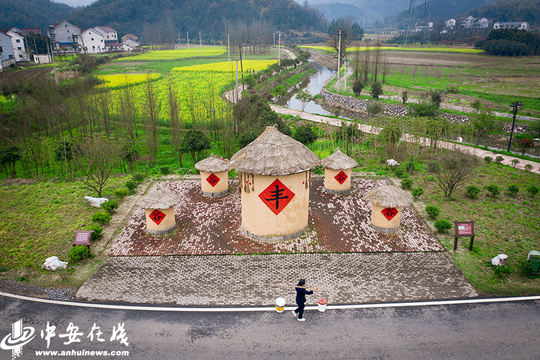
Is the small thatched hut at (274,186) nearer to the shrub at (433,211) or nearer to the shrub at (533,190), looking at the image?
the shrub at (433,211)

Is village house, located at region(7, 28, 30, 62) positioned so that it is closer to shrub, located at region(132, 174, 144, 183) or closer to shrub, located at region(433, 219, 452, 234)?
shrub, located at region(132, 174, 144, 183)

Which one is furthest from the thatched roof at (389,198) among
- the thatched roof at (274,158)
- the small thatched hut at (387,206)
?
the thatched roof at (274,158)

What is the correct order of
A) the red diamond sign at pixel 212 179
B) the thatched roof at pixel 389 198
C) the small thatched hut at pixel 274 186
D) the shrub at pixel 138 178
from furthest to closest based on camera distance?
the shrub at pixel 138 178 < the red diamond sign at pixel 212 179 < the thatched roof at pixel 389 198 < the small thatched hut at pixel 274 186

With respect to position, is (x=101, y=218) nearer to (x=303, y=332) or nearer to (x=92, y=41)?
(x=303, y=332)

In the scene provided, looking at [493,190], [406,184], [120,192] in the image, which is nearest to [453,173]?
[493,190]

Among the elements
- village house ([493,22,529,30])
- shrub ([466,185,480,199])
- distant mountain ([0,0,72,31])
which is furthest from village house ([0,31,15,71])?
village house ([493,22,529,30])

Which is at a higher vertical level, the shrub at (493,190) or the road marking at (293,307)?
the shrub at (493,190)

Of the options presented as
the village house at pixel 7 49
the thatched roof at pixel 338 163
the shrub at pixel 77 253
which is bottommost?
the shrub at pixel 77 253
